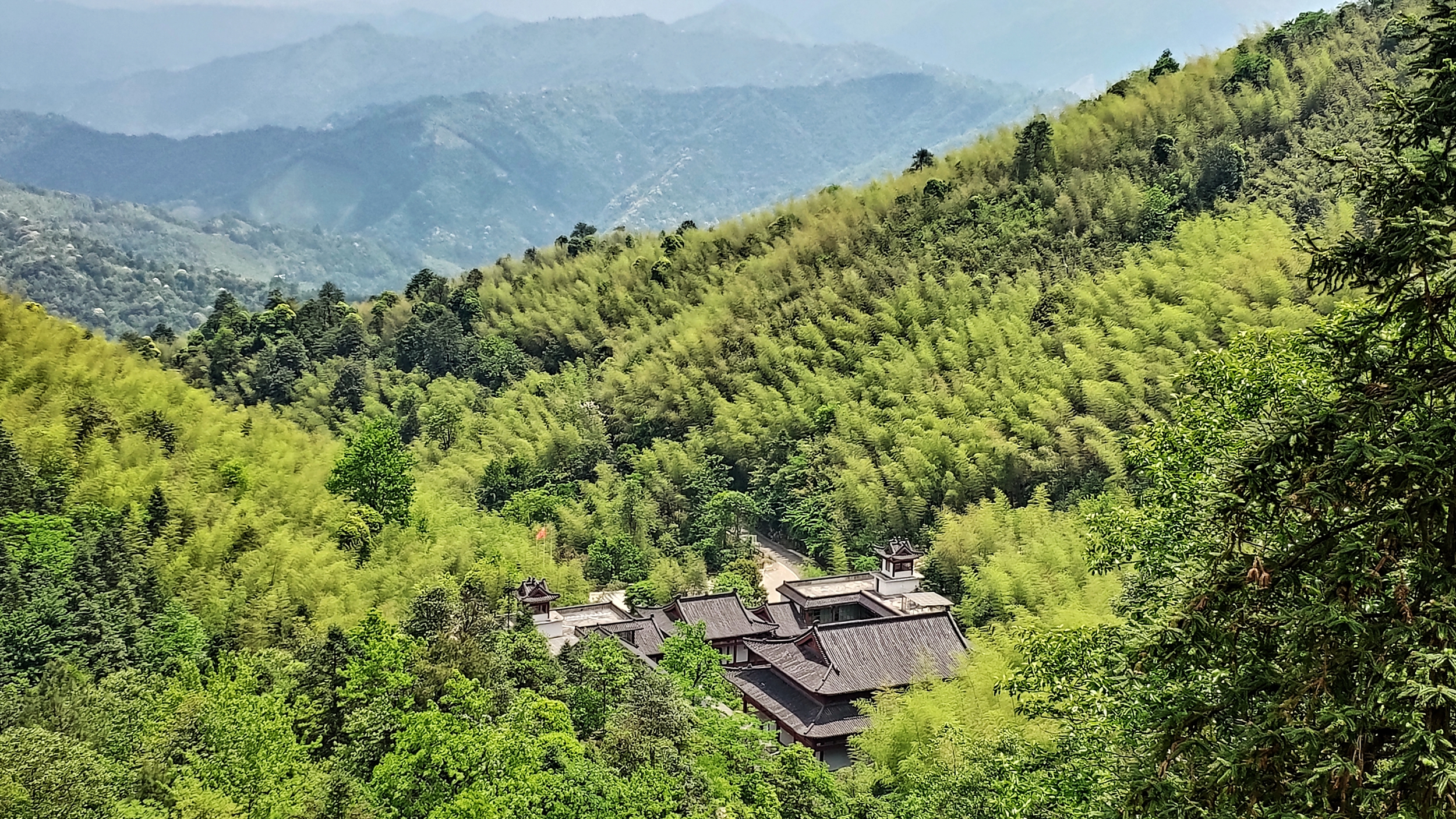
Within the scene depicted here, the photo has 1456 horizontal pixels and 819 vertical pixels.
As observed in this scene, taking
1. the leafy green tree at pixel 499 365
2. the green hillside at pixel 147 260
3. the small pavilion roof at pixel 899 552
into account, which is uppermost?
the green hillside at pixel 147 260

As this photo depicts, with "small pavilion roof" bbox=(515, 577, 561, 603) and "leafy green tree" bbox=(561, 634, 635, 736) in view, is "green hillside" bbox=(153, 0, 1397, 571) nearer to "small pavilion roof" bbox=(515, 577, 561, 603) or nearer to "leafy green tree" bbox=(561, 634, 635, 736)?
"small pavilion roof" bbox=(515, 577, 561, 603)

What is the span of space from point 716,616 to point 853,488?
5599 mm

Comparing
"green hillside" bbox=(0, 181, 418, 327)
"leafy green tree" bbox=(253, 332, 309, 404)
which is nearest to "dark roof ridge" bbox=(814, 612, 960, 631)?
"leafy green tree" bbox=(253, 332, 309, 404)

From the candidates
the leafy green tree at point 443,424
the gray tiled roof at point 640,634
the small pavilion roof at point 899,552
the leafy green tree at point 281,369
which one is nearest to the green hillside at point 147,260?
the leafy green tree at point 281,369

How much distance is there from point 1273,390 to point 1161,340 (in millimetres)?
18331

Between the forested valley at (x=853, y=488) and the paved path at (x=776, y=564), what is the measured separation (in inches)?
18.6

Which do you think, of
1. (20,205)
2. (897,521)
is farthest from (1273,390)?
(20,205)

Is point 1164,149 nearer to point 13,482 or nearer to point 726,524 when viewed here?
point 726,524

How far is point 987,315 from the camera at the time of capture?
2745 centimetres

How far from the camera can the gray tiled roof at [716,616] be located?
19781 millimetres

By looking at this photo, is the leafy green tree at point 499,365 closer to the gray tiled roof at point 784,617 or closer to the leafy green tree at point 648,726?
the gray tiled roof at point 784,617

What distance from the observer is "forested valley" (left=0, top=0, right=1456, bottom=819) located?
13.0 feet

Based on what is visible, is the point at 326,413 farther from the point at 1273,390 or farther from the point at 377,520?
the point at 1273,390

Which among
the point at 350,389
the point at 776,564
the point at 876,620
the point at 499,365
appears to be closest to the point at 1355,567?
the point at 876,620
